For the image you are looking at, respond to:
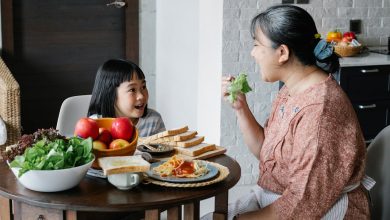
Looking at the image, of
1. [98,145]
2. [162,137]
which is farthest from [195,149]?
[98,145]

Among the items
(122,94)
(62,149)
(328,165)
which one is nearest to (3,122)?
(122,94)

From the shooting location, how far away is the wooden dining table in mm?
1998

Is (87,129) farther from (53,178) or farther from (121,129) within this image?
(53,178)

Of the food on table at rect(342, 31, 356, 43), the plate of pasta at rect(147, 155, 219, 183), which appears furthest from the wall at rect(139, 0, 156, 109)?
the plate of pasta at rect(147, 155, 219, 183)

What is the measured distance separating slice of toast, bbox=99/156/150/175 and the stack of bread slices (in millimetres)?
308

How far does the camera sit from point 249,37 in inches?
161

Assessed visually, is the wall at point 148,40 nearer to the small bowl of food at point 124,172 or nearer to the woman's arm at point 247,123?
the woman's arm at point 247,123

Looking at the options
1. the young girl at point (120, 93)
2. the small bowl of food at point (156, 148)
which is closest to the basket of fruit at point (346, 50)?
the young girl at point (120, 93)

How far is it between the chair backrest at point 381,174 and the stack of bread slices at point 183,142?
58cm

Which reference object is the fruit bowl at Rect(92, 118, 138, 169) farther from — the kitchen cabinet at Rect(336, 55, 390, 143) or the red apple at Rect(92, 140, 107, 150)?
the kitchen cabinet at Rect(336, 55, 390, 143)

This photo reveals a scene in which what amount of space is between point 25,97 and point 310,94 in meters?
2.88

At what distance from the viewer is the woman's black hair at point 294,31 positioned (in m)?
2.32

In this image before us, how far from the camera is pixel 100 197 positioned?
2.04 metres

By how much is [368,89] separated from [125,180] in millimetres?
2387
